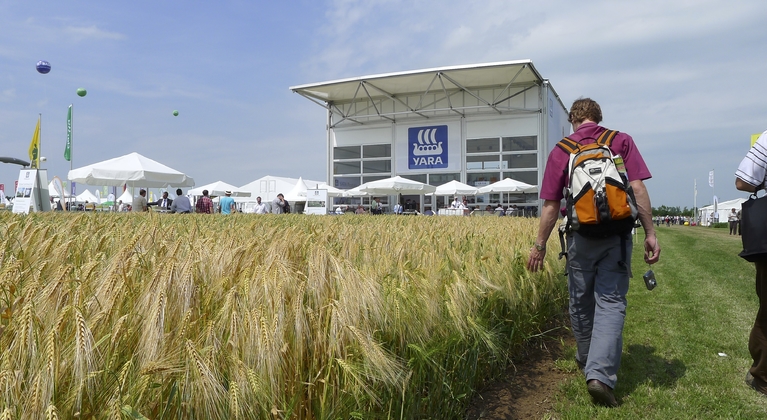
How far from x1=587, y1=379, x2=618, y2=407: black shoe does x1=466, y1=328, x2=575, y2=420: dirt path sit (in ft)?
0.80

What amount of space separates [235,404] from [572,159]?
8.79 ft

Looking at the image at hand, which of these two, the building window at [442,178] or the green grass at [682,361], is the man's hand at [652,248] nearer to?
the green grass at [682,361]

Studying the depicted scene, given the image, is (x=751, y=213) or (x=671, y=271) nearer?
(x=751, y=213)

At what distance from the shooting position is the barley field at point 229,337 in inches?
43.4

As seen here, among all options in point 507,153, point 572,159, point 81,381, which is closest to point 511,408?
point 572,159

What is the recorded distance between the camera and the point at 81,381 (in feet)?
3.36

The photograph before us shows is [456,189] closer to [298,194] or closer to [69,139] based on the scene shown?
[298,194]

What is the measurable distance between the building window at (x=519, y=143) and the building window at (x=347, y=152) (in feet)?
30.2

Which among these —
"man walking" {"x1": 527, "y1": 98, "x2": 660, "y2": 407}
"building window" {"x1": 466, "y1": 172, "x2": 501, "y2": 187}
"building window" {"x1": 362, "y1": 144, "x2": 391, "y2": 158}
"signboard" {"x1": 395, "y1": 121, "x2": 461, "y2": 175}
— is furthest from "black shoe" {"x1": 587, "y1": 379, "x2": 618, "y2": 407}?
"building window" {"x1": 362, "y1": 144, "x2": 391, "y2": 158}

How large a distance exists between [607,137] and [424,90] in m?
27.4

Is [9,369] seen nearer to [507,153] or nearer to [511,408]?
[511,408]

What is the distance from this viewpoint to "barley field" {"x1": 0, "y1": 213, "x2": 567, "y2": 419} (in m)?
1.10

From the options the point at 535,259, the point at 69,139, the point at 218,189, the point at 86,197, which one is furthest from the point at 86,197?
the point at 535,259

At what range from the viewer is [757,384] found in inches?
130
